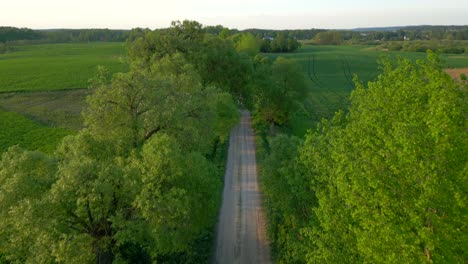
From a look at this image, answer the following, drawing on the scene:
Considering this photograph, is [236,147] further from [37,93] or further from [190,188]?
[37,93]

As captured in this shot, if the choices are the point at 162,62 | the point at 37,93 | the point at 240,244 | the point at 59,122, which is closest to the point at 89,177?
the point at 240,244

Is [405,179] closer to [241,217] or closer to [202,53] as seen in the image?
[241,217]

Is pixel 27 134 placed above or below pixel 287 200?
below

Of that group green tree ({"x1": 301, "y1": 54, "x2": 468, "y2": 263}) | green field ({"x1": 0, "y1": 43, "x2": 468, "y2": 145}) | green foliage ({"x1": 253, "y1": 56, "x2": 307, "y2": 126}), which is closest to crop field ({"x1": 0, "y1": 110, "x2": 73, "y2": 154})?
green field ({"x1": 0, "y1": 43, "x2": 468, "y2": 145})

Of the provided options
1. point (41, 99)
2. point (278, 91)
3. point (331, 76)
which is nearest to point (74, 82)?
point (41, 99)

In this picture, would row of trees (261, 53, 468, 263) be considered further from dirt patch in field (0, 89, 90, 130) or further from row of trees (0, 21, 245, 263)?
dirt patch in field (0, 89, 90, 130)
